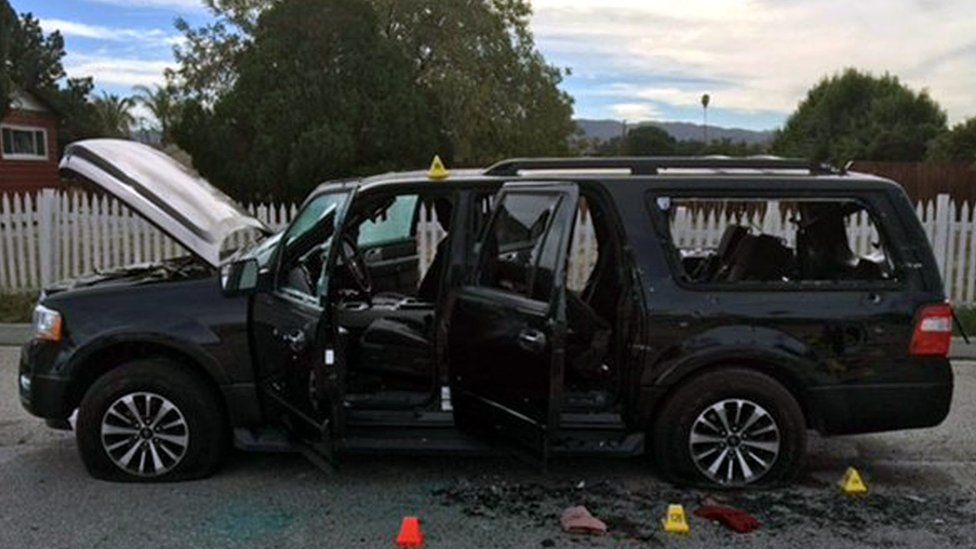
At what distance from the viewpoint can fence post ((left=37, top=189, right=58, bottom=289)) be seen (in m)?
11.0

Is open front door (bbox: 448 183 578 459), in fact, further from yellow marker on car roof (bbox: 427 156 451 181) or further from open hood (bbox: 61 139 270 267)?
open hood (bbox: 61 139 270 267)

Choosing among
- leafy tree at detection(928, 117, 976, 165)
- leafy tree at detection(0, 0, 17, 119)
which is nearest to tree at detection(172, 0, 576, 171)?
leafy tree at detection(0, 0, 17, 119)

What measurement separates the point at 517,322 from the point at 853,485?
2.09 m

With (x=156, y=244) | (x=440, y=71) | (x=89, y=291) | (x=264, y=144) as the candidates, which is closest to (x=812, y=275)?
(x=89, y=291)

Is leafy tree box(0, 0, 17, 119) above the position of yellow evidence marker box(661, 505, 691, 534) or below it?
above

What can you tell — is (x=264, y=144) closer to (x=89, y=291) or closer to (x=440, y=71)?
(x=440, y=71)

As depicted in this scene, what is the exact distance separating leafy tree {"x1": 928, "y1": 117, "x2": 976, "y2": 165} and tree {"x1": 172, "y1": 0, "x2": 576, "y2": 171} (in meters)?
19.9

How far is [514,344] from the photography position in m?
4.39

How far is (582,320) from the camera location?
4.99 metres

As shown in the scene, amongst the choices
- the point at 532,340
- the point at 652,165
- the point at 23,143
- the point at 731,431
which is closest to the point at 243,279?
the point at 532,340

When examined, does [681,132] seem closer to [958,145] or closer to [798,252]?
[958,145]

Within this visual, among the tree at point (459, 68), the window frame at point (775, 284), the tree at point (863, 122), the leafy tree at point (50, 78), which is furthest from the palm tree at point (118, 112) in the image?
the window frame at point (775, 284)

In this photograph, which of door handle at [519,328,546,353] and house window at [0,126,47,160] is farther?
house window at [0,126,47,160]

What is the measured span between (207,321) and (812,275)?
11.3 feet
